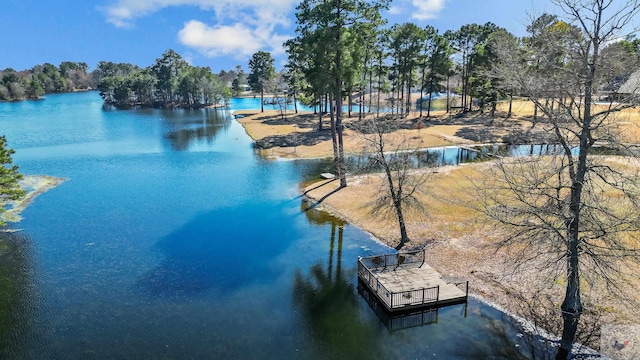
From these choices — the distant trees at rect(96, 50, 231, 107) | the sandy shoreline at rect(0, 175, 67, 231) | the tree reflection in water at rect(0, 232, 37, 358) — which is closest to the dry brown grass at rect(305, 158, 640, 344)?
the tree reflection in water at rect(0, 232, 37, 358)

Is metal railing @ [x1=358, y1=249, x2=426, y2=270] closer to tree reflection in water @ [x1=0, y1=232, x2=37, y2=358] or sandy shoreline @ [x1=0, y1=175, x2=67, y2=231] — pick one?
tree reflection in water @ [x1=0, y1=232, x2=37, y2=358]

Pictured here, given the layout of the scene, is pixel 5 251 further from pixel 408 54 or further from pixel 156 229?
pixel 408 54

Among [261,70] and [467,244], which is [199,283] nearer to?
[467,244]

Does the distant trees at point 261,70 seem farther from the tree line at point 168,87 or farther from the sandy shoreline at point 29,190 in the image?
the sandy shoreline at point 29,190

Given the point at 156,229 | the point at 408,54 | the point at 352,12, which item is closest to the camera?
the point at 156,229

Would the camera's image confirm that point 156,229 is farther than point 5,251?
Yes

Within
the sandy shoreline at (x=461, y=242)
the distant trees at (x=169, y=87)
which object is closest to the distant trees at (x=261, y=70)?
the distant trees at (x=169, y=87)

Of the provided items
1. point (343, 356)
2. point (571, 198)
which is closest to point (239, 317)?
point (343, 356)
